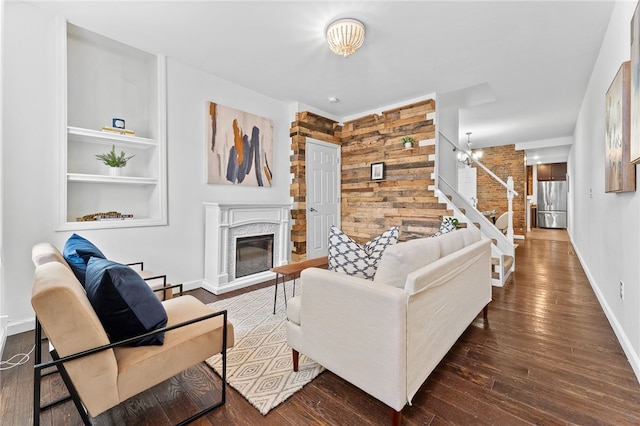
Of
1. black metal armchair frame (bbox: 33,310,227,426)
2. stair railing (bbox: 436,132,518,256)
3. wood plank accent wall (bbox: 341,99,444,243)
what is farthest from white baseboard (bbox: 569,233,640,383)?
black metal armchair frame (bbox: 33,310,227,426)

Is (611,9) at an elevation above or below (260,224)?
above

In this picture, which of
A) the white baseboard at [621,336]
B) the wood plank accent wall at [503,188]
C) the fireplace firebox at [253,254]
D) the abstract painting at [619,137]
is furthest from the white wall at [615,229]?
the wood plank accent wall at [503,188]

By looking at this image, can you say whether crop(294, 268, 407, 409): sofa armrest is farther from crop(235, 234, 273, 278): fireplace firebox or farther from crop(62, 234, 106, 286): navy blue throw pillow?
crop(235, 234, 273, 278): fireplace firebox

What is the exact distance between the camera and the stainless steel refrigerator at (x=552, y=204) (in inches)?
389

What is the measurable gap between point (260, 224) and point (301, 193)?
0.98 meters

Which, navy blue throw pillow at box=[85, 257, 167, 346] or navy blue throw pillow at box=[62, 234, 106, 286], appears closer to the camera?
navy blue throw pillow at box=[85, 257, 167, 346]

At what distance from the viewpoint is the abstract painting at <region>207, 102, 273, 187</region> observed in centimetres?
369

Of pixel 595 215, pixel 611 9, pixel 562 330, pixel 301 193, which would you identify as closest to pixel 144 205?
pixel 301 193

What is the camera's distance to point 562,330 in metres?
2.41

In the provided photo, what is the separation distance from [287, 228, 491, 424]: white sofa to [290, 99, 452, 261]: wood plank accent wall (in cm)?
266

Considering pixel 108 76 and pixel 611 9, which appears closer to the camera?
pixel 611 9

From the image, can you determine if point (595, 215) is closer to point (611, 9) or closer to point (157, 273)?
point (611, 9)

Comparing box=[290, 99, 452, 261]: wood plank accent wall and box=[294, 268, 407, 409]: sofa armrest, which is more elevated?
box=[290, 99, 452, 261]: wood plank accent wall

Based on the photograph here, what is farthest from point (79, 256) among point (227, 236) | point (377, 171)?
point (377, 171)
